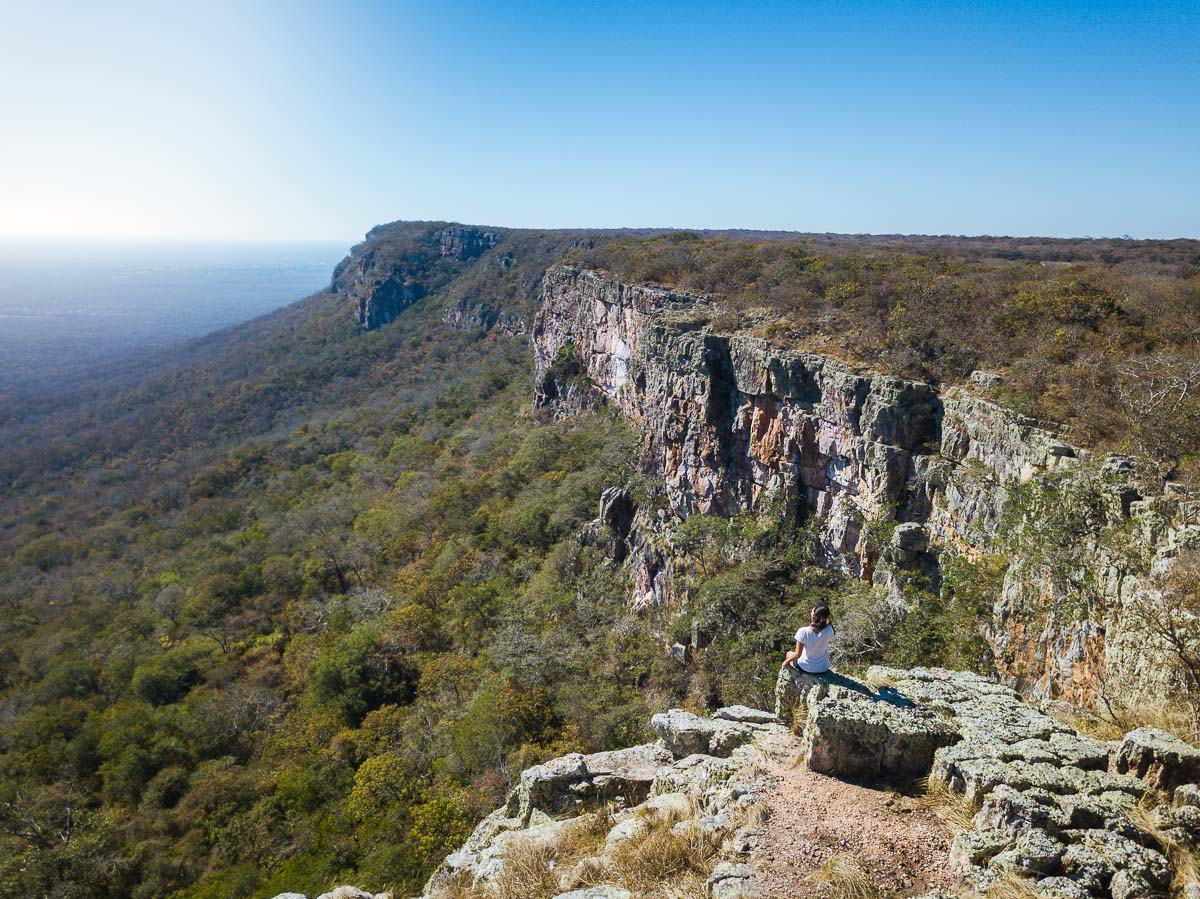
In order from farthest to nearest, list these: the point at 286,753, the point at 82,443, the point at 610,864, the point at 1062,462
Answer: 1. the point at 82,443
2. the point at 286,753
3. the point at 1062,462
4. the point at 610,864

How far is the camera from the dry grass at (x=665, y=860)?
7000 millimetres

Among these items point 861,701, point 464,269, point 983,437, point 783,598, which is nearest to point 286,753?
point 783,598

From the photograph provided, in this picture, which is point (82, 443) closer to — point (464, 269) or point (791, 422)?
point (464, 269)

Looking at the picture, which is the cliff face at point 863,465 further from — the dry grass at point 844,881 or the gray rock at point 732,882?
the gray rock at point 732,882

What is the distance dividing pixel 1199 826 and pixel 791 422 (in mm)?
20592

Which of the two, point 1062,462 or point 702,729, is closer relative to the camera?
point 702,729

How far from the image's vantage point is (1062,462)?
46.4 feet

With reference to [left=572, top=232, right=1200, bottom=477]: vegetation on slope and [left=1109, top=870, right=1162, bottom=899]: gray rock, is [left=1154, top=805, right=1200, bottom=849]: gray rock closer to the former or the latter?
[left=1109, top=870, right=1162, bottom=899]: gray rock

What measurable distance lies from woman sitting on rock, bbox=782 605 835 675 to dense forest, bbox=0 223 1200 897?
6913mm

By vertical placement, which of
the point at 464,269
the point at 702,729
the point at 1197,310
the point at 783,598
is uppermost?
the point at 464,269

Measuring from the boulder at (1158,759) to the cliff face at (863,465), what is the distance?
2596mm

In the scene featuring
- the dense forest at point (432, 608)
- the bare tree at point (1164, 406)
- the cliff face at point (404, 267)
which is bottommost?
the dense forest at point (432, 608)

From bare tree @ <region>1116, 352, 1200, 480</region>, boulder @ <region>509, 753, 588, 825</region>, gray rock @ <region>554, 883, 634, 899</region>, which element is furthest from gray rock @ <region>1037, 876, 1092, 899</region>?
bare tree @ <region>1116, 352, 1200, 480</region>

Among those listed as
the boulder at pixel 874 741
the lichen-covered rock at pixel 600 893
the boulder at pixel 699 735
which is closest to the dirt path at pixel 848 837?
the boulder at pixel 874 741
